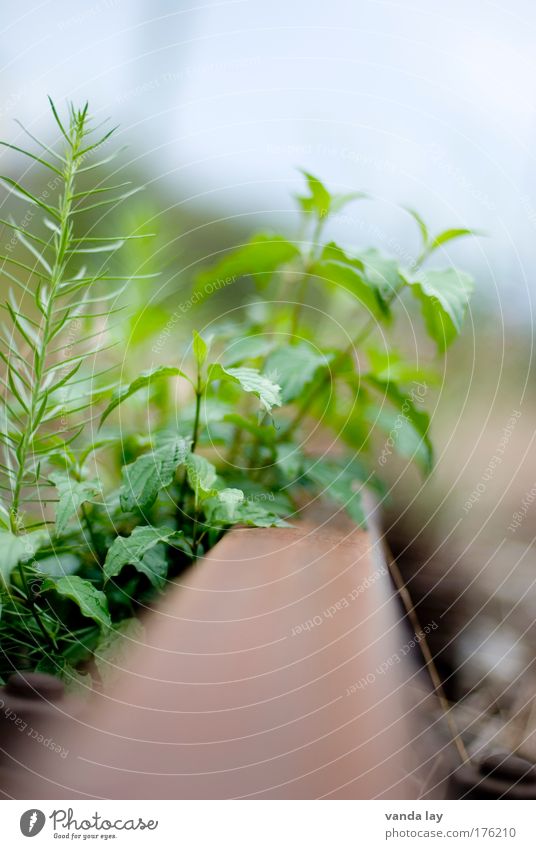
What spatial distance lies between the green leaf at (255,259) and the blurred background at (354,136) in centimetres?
6

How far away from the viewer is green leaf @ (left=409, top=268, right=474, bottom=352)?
0.40 m

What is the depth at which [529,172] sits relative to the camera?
25.1 inches

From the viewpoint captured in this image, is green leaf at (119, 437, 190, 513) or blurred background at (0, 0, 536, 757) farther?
blurred background at (0, 0, 536, 757)

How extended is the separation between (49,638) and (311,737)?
0.16m

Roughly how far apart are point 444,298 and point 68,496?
0.77 feet

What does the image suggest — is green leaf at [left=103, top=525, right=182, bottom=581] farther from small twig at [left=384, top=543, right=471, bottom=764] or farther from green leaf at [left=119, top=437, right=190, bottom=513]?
small twig at [left=384, top=543, right=471, bottom=764]

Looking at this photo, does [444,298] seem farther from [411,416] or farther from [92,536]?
[92,536]

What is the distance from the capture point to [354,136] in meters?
0.57

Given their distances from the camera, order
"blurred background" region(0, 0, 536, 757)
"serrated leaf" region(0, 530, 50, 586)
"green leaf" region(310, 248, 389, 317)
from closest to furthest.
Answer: "serrated leaf" region(0, 530, 50, 586), "green leaf" region(310, 248, 389, 317), "blurred background" region(0, 0, 536, 757)

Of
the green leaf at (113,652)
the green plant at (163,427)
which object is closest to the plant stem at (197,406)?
the green plant at (163,427)

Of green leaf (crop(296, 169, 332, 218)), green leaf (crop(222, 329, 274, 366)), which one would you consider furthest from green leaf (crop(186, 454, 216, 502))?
green leaf (crop(296, 169, 332, 218))

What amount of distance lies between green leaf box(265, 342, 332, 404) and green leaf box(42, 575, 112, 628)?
6.1 inches

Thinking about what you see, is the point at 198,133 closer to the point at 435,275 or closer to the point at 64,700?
the point at 435,275
